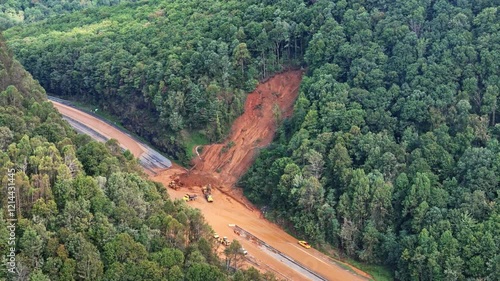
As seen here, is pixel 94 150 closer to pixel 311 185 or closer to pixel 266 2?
pixel 311 185

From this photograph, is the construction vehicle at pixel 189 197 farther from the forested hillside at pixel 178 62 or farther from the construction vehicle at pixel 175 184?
the forested hillside at pixel 178 62

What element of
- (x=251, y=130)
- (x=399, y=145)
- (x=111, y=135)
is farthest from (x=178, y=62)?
(x=399, y=145)

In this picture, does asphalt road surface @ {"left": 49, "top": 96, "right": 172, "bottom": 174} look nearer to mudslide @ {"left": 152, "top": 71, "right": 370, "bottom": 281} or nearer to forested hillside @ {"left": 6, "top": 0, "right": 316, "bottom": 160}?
forested hillside @ {"left": 6, "top": 0, "right": 316, "bottom": 160}

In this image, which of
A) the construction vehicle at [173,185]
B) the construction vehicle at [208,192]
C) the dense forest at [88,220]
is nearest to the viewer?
the dense forest at [88,220]

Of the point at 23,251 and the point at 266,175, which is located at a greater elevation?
the point at 23,251

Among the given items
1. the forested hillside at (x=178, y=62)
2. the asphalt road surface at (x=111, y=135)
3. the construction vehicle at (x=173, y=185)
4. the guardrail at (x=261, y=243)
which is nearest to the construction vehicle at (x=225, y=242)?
the guardrail at (x=261, y=243)

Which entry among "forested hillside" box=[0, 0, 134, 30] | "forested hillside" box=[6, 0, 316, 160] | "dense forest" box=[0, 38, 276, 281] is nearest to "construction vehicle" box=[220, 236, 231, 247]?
"dense forest" box=[0, 38, 276, 281]

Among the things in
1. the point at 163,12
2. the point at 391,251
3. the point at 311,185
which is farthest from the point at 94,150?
the point at 163,12
